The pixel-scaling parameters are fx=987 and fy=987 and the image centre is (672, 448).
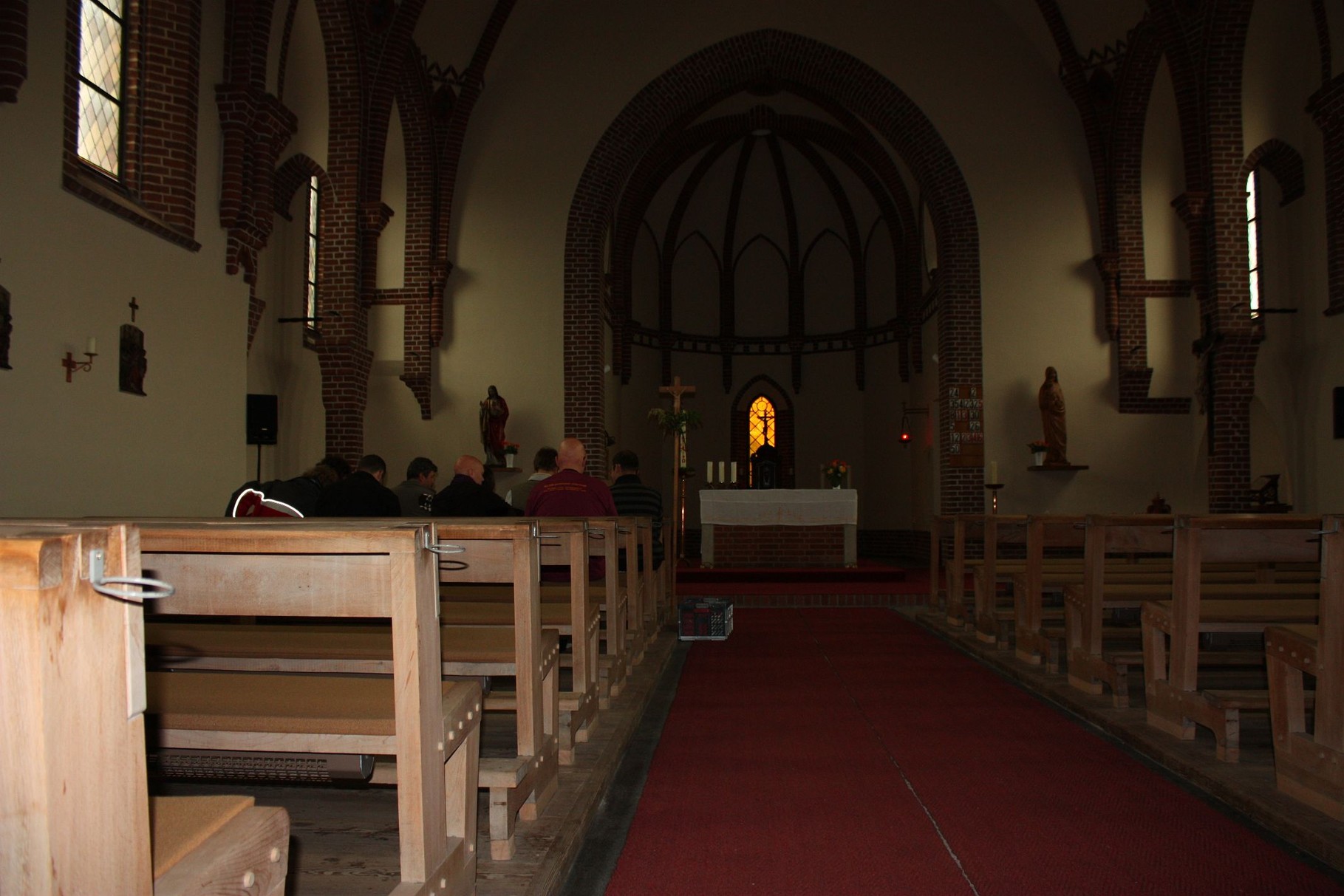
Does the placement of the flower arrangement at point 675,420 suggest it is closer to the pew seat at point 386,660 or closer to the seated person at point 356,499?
the seated person at point 356,499

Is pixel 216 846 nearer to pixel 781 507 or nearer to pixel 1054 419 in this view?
pixel 781 507

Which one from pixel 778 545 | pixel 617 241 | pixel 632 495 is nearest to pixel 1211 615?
pixel 632 495

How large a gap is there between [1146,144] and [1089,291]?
1942mm

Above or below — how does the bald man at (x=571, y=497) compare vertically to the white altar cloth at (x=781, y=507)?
above

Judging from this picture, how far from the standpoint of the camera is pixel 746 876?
275 centimetres

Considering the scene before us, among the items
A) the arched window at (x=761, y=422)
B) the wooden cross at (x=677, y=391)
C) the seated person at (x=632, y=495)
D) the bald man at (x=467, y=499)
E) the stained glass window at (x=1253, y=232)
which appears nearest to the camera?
the bald man at (x=467, y=499)

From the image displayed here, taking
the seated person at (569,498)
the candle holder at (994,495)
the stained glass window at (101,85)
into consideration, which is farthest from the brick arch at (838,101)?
the seated person at (569,498)

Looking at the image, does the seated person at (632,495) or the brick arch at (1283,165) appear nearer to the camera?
the seated person at (632,495)

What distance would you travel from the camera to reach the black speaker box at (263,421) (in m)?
8.92

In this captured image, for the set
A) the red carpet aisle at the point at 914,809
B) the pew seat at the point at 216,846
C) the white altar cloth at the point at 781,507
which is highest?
the white altar cloth at the point at 781,507

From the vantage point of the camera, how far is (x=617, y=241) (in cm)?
1686

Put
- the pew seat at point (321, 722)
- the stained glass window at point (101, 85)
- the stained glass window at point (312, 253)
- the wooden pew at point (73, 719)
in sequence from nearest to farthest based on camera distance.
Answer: the wooden pew at point (73, 719) → the pew seat at point (321, 722) → the stained glass window at point (101, 85) → the stained glass window at point (312, 253)

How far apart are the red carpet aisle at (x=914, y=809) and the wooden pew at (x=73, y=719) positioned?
1.83 meters

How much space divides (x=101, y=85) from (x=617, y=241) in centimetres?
1078
